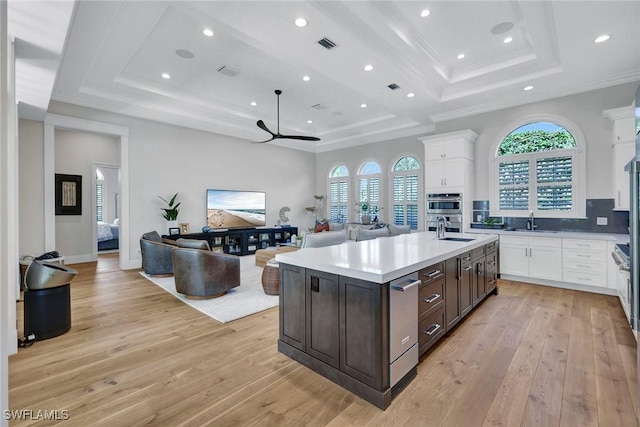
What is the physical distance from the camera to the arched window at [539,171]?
5039 mm

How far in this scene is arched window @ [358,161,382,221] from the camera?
27.8 ft

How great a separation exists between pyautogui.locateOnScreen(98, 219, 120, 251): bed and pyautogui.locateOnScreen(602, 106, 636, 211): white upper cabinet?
1105 cm

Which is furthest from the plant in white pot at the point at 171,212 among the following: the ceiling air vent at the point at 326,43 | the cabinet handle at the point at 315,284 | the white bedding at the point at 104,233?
the cabinet handle at the point at 315,284

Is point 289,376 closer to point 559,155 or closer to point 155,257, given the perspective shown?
point 155,257

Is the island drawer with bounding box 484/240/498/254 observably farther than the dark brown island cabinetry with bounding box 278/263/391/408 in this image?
Yes

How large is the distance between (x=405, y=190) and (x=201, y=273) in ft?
18.4

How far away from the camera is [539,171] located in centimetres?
533

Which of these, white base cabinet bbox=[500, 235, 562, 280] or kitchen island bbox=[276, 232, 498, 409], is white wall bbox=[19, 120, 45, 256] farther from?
white base cabinet bbox=[500, 235, 562, 280]

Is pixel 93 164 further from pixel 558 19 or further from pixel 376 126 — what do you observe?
pixel 558 19

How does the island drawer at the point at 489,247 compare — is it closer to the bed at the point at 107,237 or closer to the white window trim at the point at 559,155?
the white window trim at the point at 559,155

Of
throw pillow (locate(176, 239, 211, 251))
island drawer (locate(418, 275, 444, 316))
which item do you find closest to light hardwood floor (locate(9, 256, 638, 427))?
island drawer (locate(418, 275, 444, 316))

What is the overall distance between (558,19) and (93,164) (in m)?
9.21

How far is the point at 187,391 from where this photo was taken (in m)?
2.16

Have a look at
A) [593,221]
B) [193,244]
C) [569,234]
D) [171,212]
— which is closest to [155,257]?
[193,244]
